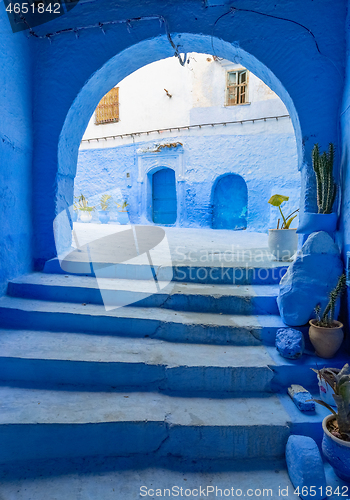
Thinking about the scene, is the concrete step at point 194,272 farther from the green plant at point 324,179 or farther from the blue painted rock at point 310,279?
the green plant at point 324,179

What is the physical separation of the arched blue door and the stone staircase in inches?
304

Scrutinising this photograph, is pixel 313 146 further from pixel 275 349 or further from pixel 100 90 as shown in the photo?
pixel 100 90

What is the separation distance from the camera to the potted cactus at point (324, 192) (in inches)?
107

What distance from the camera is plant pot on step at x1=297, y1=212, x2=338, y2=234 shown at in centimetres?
277

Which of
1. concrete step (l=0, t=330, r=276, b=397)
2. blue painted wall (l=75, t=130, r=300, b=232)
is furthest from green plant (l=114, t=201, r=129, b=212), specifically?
concrete step (l=0, t=330, r=276, b=397)

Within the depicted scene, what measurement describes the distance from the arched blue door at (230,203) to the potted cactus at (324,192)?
781cm

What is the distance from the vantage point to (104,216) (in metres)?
11.8

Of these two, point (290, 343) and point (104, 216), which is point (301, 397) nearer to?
point (290, 343)

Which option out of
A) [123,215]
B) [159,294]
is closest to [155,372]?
[159,294]

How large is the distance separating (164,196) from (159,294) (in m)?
9.28

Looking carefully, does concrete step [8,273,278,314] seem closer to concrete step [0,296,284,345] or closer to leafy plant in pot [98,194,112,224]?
concrete step [0,296,284,345]

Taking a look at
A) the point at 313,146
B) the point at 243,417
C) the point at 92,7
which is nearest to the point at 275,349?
the point at 243,417

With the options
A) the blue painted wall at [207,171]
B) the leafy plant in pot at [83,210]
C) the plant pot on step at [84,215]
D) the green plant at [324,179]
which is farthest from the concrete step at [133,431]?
the plant pot on step at [84,215]

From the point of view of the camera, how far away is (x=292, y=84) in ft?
9.81
